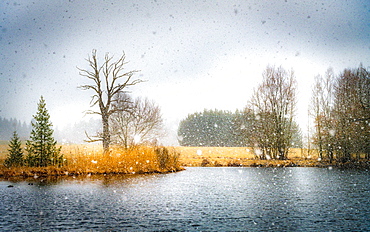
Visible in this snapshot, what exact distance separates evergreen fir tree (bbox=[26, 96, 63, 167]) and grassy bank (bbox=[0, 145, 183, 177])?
3.06 ft

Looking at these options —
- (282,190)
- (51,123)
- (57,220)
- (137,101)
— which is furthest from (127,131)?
(57,220)

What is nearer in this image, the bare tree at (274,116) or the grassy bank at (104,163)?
the grassy bank at (104,163)

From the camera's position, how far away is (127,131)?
3381 centimetres

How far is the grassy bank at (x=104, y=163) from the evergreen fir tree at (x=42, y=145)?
931mm

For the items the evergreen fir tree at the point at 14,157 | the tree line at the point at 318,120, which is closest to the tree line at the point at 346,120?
the tree line at the point at 318,120

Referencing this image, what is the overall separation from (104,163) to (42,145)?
5.14 meters

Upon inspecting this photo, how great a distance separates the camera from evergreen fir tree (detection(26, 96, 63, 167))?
21.7 m

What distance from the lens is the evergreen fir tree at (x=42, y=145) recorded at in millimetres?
21672

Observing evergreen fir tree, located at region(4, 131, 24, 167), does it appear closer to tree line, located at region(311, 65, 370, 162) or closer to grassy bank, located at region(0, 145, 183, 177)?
grassy bank, located at region(0, 145, 183, 177)

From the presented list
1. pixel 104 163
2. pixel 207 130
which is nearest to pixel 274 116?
pixel 104 163

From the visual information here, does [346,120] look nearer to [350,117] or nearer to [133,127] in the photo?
[350,117]

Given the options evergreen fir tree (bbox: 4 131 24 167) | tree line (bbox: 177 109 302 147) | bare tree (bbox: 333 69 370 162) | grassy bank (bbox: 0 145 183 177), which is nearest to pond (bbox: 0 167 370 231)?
grassy bank (bbox: 0 145 183 177)

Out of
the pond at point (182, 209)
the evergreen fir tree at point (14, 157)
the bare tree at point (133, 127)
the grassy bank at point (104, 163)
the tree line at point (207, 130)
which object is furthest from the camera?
the tree line at point (207, 130)

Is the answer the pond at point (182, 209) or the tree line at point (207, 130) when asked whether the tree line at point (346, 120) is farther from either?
the tree line at point (207, 130)
